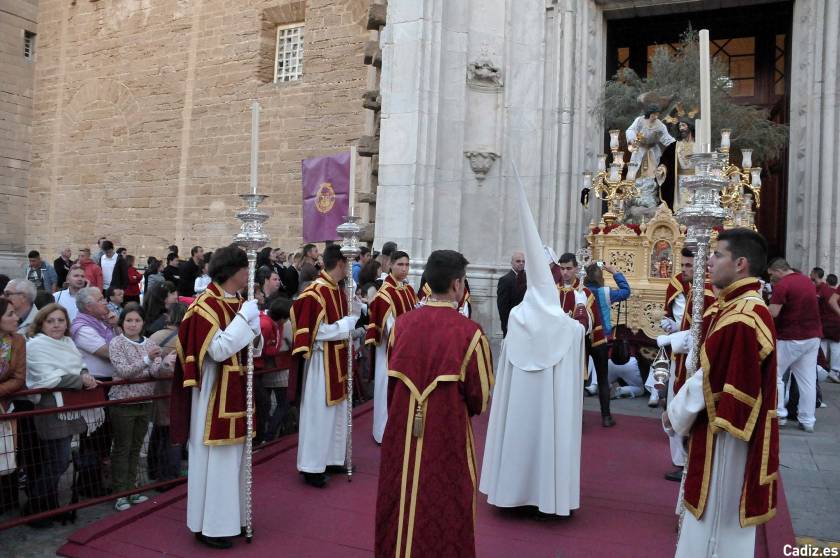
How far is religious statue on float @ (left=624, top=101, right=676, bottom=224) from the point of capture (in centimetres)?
972

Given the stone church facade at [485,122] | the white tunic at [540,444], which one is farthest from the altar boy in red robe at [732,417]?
the stone church facade at [485,122]

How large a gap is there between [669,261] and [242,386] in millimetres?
6421

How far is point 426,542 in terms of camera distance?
3328mm

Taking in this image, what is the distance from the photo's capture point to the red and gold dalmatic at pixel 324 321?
5430mm

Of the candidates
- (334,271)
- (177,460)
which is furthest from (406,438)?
(177,460)

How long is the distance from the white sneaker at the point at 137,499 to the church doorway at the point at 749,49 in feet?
33.6

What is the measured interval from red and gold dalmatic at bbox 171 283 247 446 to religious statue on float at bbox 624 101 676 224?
665cm

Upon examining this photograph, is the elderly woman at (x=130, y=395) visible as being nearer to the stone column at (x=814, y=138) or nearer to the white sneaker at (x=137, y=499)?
the white sneaker at (x=137, y=499)

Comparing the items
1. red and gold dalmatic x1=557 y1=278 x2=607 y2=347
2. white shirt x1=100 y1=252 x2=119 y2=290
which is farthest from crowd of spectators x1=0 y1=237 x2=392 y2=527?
white shirt x1=100 y1=252 x2=119 y2=290

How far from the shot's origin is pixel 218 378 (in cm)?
433

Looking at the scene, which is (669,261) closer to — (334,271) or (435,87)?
(435,87)

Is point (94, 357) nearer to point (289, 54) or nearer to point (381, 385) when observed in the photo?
point (381, 385)

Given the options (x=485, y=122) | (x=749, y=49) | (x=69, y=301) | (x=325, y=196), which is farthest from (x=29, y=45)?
(x=749, y=49)

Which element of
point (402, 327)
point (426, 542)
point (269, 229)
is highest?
point (269, 229)
